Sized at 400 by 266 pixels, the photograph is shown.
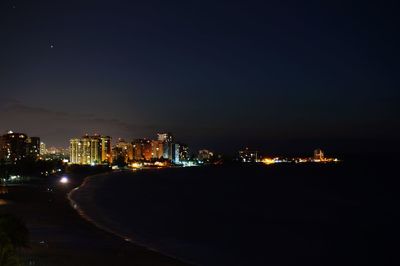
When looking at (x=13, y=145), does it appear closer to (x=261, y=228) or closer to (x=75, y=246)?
(x=261, y=228)

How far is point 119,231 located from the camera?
32844 mm

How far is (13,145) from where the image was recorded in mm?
190500

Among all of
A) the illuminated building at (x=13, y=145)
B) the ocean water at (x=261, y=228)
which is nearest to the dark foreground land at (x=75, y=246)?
the ocean water at (x=261, y=228)

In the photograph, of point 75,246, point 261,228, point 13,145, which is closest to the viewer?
point 75,246

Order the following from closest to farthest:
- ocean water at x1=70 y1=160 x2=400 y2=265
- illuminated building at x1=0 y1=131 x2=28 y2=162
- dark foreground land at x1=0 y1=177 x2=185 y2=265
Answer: dark foreground land at x1=0 y1=177 x2=185 y2=265
ocean water at x1=70 y1=160 x2=400 y2=265
illuminated building at x1=0 y1=131 x2=28 y2=162

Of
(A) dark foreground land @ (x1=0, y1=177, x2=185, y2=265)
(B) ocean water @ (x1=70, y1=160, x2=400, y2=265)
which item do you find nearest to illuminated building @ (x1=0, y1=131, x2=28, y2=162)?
(B) ocean water @ (x1=70, y1=160, x2=400, y2=265)

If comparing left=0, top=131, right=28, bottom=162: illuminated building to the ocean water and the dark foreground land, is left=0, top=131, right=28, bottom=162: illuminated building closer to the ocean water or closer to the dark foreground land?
the ocean water

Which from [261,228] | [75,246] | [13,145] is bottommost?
[261,228]

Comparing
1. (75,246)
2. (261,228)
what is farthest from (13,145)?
(75,246)

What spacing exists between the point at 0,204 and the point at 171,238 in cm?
1863

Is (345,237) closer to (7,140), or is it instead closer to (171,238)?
(171,238)

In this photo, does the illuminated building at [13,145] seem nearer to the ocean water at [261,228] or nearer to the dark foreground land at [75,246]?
the ocean water at [261,228]

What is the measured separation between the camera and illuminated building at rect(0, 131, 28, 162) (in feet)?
613

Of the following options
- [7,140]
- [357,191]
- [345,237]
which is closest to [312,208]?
[345,237]
